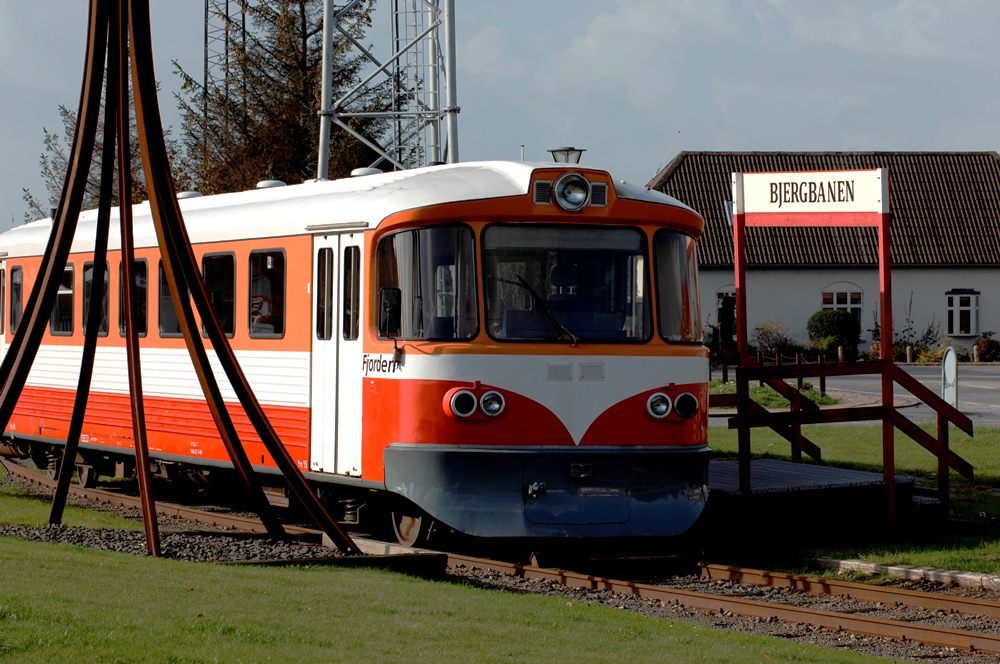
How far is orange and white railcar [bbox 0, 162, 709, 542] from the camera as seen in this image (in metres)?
11.4

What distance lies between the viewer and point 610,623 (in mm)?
8875

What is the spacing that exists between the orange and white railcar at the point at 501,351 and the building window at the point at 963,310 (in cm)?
4182

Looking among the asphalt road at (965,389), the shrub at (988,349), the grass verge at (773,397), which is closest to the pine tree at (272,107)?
the grass verge at (773,397)

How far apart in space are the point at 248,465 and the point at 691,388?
370 cm

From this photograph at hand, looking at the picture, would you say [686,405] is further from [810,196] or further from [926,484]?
[926,484]

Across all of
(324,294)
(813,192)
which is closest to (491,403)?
(324,294)

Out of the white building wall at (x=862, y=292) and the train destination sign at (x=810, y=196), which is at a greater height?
the white building wall at (x=862, y=292)

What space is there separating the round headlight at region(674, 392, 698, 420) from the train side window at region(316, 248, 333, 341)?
9.96ft

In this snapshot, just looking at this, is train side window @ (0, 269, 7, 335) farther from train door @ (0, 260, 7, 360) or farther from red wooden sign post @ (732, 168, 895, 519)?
red wooden sign post @ (732, 168, 895, 519)

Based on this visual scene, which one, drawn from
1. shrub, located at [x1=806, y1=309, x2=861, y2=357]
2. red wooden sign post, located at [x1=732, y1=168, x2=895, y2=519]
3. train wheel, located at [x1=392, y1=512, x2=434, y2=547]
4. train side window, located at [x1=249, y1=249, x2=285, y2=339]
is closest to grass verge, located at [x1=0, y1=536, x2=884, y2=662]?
train wheel, located at [x1=392, y1=512, x2=434, y2=547]

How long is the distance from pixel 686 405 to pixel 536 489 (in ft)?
5.14

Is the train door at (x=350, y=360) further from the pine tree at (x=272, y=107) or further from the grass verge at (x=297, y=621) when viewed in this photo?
the pine tree at (x=272, y=107)

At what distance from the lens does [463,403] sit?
37.3 ft

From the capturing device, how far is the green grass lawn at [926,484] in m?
12.2
